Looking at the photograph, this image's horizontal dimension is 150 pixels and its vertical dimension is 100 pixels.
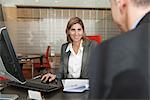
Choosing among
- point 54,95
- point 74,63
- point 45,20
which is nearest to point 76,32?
point 74,63

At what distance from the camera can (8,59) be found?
141cm

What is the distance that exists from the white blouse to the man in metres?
2.02

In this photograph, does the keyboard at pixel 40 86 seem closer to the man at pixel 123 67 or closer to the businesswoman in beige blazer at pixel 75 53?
the businesswoman in beige blazer at pixel 75 53

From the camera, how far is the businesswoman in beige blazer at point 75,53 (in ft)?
8.88

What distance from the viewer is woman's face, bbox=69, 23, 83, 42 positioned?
9.92ft

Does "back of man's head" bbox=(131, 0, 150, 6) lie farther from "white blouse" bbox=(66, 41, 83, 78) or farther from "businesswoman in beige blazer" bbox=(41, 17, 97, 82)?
"white blouse" bbox=(66, 41, 83, 78)

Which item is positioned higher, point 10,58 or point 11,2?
point 11,2

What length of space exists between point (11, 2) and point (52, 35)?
121 centimetres

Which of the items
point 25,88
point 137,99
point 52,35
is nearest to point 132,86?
point 137,99

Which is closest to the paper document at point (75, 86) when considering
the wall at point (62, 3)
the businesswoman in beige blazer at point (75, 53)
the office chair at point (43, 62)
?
the businesswoman in beige blazer at point (75, 53)

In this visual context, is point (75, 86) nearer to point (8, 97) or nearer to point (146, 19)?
point (8, 97)

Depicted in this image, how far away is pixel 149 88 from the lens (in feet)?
1.99

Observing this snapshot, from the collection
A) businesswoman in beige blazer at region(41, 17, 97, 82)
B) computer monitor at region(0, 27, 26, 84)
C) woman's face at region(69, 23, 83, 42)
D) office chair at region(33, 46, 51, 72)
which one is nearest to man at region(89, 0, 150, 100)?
computer monitor at region(0, 27, 26, 84)

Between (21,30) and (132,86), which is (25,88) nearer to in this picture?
(132,86)
